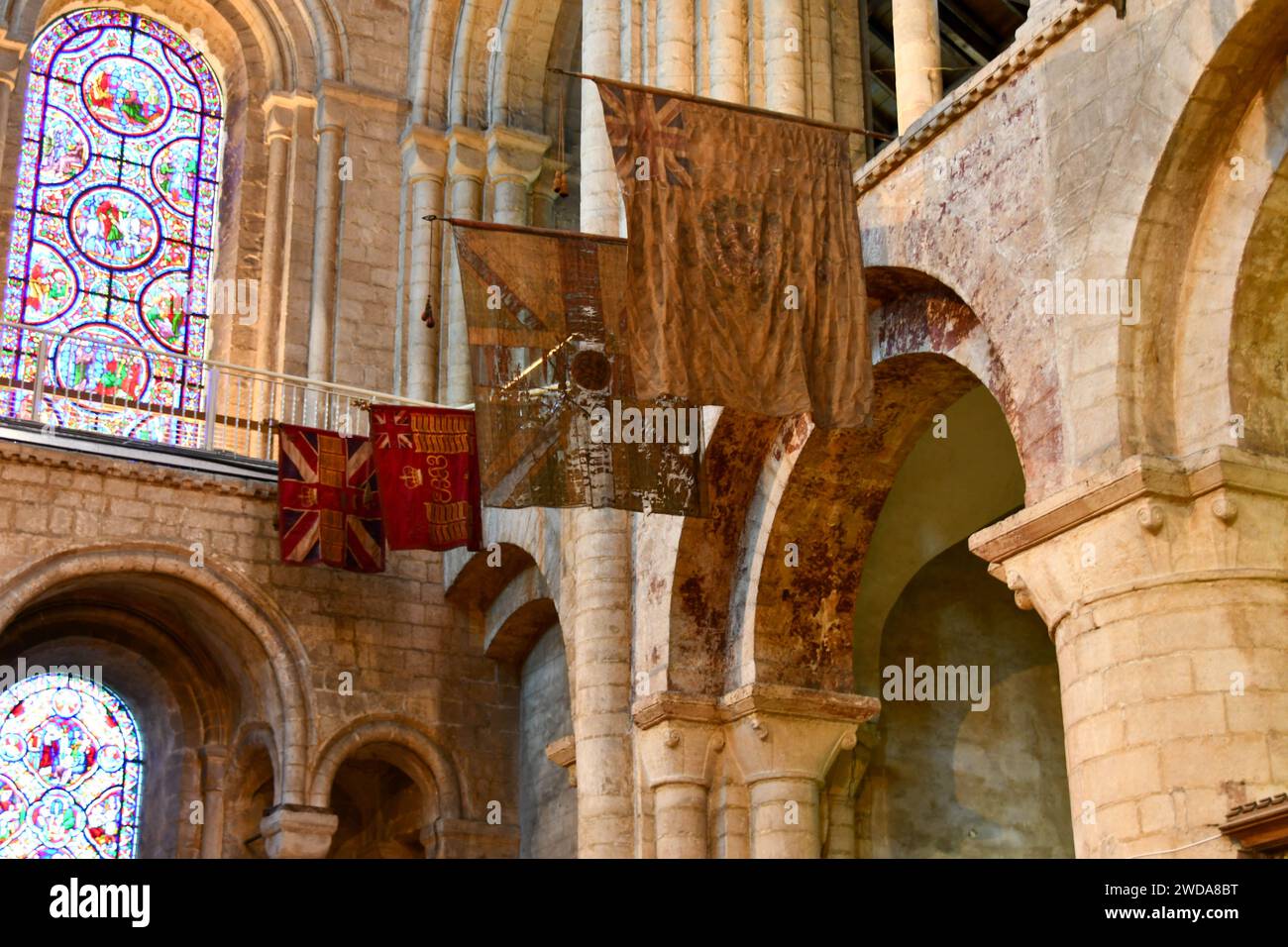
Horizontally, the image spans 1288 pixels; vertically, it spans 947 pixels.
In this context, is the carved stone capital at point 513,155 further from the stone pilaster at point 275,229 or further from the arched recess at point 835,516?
the arched recess at point 835,516

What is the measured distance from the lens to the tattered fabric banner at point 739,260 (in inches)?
391

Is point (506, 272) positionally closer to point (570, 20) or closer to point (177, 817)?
point (177, 817)

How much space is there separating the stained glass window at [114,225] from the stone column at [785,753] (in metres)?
7.33

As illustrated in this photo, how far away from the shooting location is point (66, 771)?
15.6m

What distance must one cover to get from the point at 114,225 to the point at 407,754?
6005mm

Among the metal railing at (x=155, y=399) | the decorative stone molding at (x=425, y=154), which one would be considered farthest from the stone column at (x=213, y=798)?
the decorative stone molding at (x=425, y=154)

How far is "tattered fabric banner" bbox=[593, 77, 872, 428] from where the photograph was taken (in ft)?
32.6

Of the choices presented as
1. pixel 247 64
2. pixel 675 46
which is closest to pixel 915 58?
pixel 675 46

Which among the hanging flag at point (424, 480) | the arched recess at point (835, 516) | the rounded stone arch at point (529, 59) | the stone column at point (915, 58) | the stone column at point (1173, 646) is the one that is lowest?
the stone column at point (1173, 646)

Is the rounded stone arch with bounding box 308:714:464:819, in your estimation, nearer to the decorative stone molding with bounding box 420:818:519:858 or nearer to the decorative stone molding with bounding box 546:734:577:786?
the decorative stone molding with bounding box 420:818:519:858

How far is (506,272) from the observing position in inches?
433
